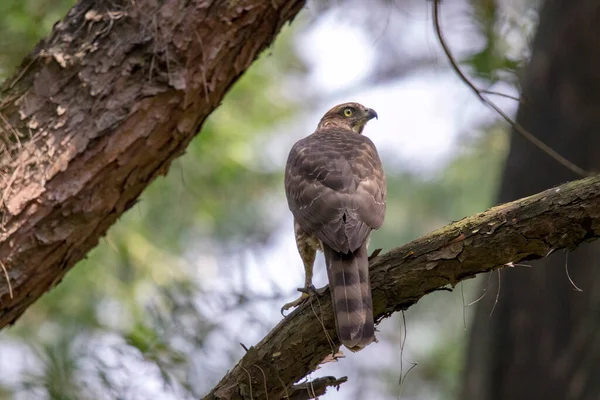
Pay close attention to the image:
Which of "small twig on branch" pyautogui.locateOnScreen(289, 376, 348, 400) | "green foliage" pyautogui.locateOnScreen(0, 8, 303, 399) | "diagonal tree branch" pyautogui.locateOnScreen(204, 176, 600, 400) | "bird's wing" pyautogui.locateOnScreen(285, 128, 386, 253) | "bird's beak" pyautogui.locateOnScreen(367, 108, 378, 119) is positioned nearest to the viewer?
"diagonal tree branch" pyautogui.locateOnScreen(204, 176, 600, 400)

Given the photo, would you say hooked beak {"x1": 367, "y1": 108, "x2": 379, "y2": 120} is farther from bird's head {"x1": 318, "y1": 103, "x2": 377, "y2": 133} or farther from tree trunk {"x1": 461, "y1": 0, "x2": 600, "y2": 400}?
tree trunk {"x1": 461, "y1": 0, "x2": 600, "y2": 400}

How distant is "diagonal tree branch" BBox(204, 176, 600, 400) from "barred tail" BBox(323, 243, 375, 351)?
81 millimetres

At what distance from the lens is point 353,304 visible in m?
3.78

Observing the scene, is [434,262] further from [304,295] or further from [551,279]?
[551,279]

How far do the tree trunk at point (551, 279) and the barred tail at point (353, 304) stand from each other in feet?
13.2

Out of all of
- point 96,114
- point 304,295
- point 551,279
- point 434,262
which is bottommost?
point 434,262

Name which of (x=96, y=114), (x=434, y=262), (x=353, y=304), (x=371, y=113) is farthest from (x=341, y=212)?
(x=371, y=113)

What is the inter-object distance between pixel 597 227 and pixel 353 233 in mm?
1259

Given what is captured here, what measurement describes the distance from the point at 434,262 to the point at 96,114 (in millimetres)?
1989

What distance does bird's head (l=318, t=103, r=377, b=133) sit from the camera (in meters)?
6.56

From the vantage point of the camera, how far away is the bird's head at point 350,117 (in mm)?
6562

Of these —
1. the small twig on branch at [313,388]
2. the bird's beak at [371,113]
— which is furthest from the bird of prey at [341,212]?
the bird's beak at [371,113]

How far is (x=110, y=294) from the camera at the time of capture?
770cm

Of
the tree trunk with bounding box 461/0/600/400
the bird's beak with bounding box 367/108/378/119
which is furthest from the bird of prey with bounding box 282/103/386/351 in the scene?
the tree trunk with bounding box 461/0/600/400
